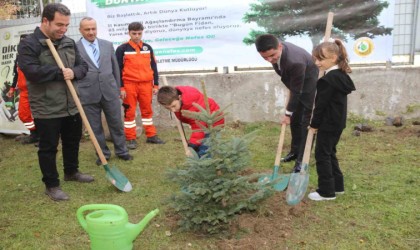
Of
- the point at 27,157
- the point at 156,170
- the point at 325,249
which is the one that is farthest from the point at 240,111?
the point at 325,249

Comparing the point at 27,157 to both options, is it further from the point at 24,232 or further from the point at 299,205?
the point at 299,205

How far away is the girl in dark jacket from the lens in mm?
3492

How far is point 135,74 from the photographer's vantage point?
19.7 ft

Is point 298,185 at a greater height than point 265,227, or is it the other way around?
point 298,185

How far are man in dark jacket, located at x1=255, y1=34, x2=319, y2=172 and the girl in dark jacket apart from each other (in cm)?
53

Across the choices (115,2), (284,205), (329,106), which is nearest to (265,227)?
(284,205)

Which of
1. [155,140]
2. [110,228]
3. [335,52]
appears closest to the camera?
[110,228]

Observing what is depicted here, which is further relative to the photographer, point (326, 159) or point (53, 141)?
point (53, 141)

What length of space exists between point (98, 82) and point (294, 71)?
97.9 inches

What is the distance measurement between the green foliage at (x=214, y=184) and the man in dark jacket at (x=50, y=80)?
4.88 ft

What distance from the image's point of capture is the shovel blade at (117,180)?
4.29 metres

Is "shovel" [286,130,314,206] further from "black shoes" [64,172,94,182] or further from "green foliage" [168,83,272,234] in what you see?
"black shoes" [64,172,94,182]

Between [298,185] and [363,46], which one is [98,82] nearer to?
[298,185]

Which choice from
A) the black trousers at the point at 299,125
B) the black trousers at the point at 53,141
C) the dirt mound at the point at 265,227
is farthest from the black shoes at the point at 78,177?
the black trousers at the point at 299,125
